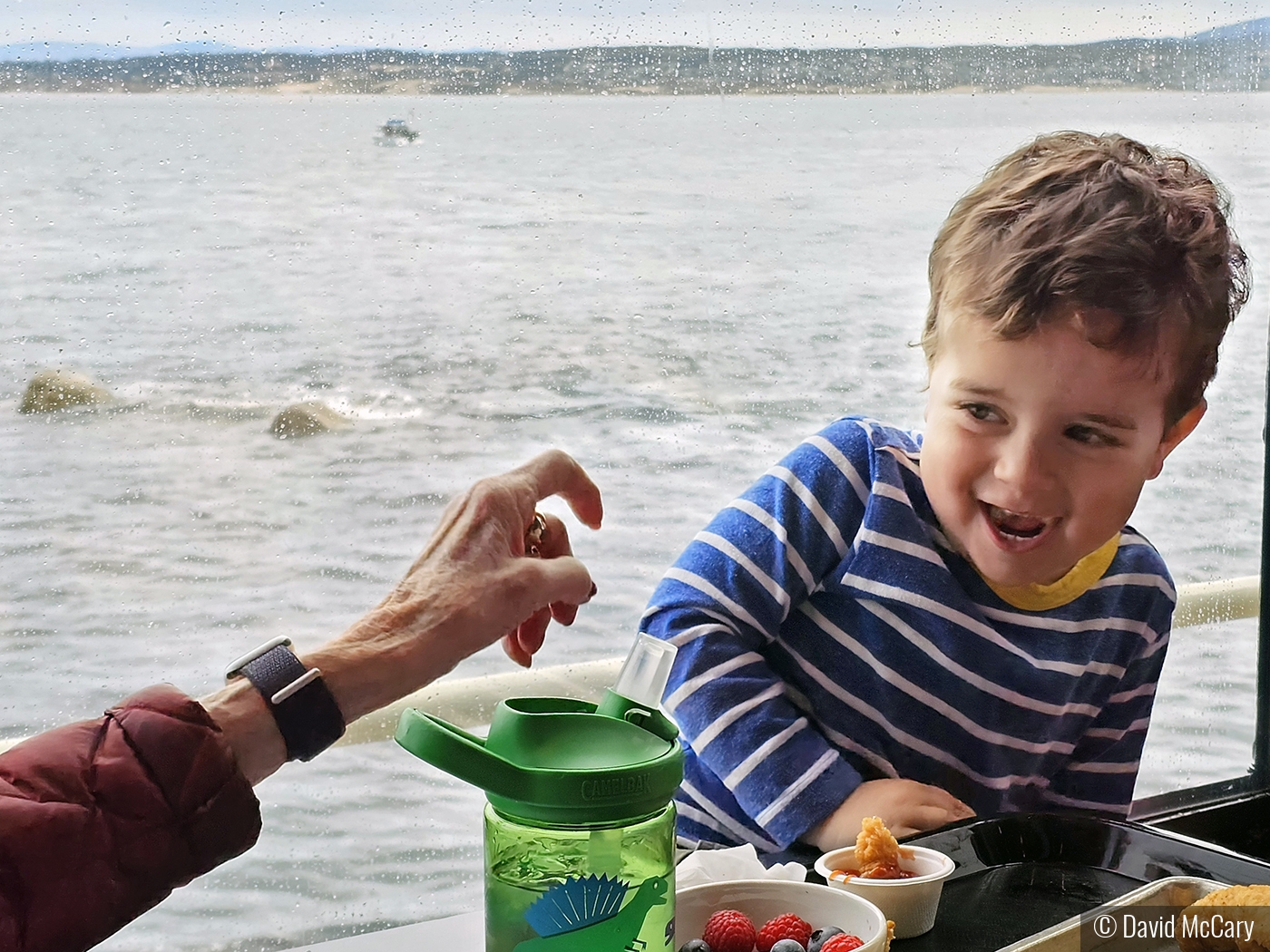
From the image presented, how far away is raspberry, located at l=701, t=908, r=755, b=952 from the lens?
823 millimetres

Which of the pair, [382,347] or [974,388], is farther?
[382,347]

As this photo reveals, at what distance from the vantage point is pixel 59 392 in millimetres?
1341

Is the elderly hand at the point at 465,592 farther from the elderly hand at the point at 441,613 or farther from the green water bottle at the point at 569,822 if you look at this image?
the green water bottle at the point at 569,822

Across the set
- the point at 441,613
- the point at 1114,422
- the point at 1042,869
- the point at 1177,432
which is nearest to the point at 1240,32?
Answer: the point at 1177,432

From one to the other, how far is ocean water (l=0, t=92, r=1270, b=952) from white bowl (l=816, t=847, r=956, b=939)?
756 mm

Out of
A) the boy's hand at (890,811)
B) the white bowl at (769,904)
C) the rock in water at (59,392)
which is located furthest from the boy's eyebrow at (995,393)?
the rock in water at (59,392)

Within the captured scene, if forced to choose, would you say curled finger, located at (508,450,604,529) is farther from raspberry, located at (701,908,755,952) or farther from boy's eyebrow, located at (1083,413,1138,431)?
boy's eyebrow, located at (1083,413,1138,431)

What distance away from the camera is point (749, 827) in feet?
4.73

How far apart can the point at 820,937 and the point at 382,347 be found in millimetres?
920

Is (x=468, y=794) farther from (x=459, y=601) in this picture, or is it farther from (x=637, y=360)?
(x=459, y=601)

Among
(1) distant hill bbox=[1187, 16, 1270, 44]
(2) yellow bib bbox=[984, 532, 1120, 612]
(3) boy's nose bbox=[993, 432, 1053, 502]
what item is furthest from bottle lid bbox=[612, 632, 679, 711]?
(1) distant hill bbox=[1187, 16, 1270, 44]

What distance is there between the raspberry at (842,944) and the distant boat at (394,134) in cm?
102

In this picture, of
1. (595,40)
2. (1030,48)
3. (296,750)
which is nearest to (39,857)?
(296,750)

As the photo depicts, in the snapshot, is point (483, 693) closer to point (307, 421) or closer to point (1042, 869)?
point (307, 421)
